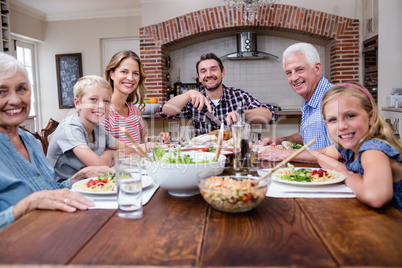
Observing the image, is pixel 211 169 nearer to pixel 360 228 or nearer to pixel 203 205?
pixel 203 205

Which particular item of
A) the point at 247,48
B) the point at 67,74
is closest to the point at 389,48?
the point at 247,48

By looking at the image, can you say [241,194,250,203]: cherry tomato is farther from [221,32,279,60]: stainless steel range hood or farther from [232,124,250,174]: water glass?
[221,32,279,60]: stainless steel range hood

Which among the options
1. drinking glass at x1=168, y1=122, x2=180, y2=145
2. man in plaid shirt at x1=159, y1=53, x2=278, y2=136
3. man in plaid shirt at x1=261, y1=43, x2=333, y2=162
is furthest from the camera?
man in plaid shirt at x1=159, y1=53, x2=278, y2=136

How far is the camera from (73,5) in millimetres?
5840

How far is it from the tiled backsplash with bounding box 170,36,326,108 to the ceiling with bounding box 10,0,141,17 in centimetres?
119

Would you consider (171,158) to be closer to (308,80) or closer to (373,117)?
(373,117)

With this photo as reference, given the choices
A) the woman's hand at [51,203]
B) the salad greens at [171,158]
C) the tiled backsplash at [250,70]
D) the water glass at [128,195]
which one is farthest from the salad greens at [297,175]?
the tiled backsplash at [250,70]

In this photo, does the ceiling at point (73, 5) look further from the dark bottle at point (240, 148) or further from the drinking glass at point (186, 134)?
the dark bottle at point (240, 148)

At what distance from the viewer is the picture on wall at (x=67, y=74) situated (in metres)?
6.43

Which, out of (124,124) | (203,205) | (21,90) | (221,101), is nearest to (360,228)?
(203,205)

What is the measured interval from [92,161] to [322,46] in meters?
5.29

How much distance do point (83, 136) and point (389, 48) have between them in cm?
438

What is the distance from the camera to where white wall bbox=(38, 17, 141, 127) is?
20.7 ft

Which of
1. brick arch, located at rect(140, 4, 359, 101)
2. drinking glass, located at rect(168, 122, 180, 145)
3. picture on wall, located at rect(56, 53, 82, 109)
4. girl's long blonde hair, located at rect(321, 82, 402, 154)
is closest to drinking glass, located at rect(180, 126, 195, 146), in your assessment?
drinking glass, located at rect(168, 122, 180, 145)
